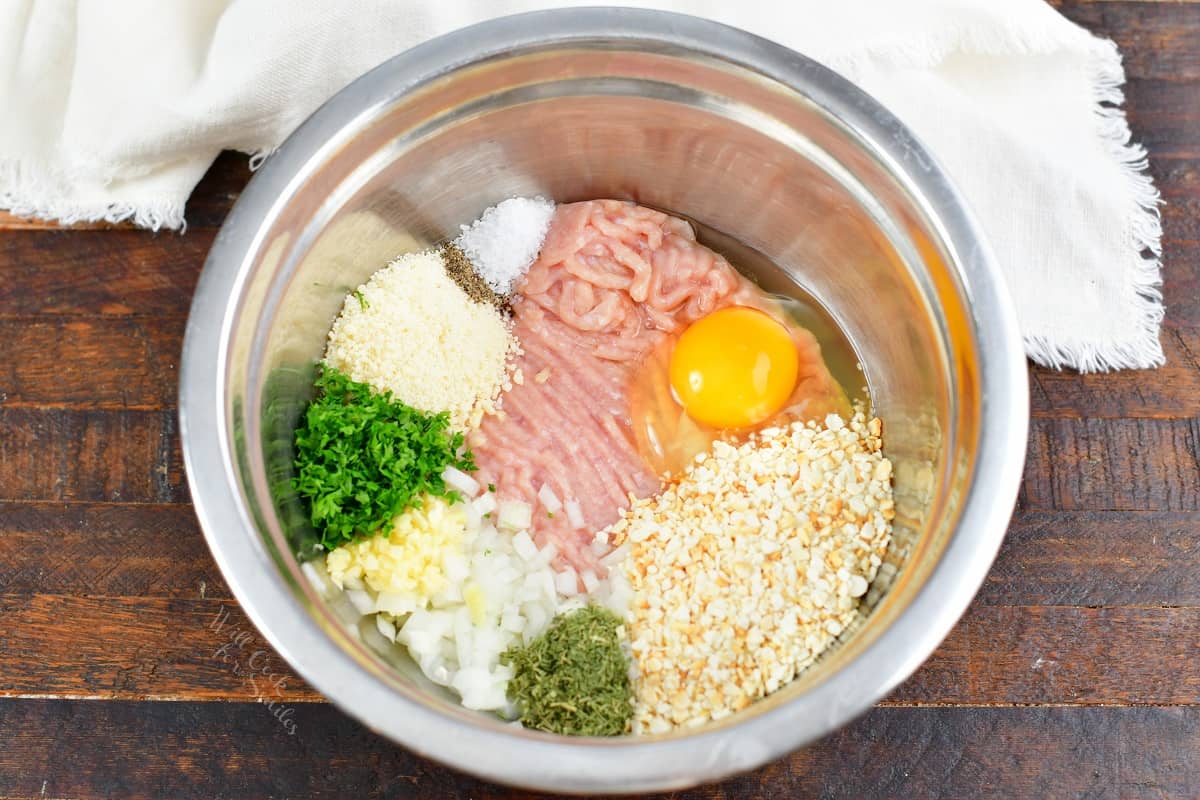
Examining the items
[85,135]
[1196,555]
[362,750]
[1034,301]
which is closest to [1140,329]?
[1034,301]

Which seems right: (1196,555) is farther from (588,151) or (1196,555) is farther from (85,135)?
(85,135)

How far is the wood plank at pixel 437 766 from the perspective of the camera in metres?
2.32

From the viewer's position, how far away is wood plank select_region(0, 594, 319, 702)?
238 centimetres

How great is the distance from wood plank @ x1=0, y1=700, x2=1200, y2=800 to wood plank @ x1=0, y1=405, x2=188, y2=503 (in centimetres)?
53

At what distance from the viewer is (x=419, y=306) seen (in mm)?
2449

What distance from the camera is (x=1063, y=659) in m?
2.42

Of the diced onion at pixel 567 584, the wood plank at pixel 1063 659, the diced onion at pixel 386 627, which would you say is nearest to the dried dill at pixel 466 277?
the diced onion at pixel 567 584

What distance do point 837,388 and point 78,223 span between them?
2135 millimetres

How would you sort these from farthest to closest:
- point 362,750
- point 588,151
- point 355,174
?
point 588,151
point 362,750
point 355,174

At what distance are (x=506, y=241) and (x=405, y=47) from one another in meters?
0.58

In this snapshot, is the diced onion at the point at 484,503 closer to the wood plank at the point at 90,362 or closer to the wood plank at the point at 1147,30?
the wood plank at the point at 90,362

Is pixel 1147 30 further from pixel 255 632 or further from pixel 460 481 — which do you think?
pixel 255 632

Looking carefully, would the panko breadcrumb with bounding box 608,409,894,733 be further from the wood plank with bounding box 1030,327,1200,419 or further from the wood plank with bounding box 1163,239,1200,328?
the wood plank with bounding box 1163,239,1200,328

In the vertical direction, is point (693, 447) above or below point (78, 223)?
below
